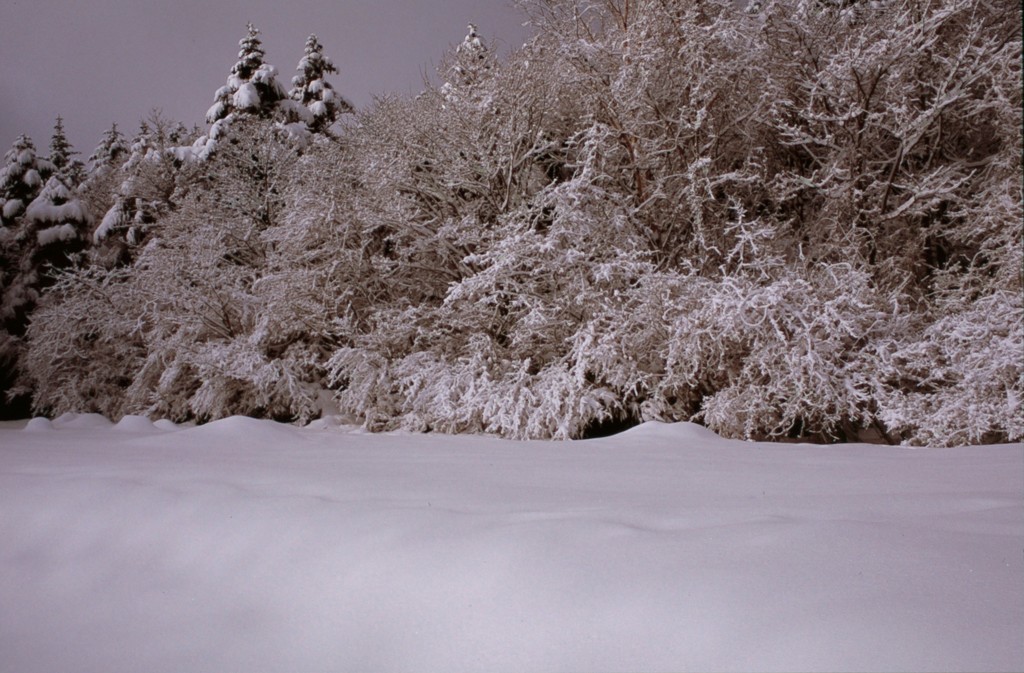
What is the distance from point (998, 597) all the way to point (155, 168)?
2074 centimetres

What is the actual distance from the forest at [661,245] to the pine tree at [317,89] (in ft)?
31.3

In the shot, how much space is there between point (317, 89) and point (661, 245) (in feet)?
55.6

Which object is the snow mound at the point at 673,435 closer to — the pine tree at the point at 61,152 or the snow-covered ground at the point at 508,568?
the snow-covered ground at the point at 508,568

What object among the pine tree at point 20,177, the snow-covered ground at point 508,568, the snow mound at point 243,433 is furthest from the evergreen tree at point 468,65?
the pine tree at point 20,177

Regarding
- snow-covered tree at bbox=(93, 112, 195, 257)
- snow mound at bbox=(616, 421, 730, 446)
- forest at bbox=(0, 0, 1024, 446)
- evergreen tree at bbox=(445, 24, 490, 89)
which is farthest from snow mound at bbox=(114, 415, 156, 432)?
snow-covered tree at bbox=(93, 112, 195, 257)

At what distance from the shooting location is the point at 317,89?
22484 millimetres

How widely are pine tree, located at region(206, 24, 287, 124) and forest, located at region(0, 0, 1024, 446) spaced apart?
765 cm

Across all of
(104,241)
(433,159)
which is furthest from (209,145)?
(433,159)

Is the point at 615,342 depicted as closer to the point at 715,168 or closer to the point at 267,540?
the point at 715,168

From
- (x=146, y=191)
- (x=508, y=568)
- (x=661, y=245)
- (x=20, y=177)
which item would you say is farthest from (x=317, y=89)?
(x=508, y=568)

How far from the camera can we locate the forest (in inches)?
310

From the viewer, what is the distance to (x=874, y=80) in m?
9.18

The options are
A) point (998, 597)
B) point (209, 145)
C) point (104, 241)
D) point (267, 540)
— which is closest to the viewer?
point (998, 597)

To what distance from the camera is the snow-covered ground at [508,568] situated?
1802 mm
